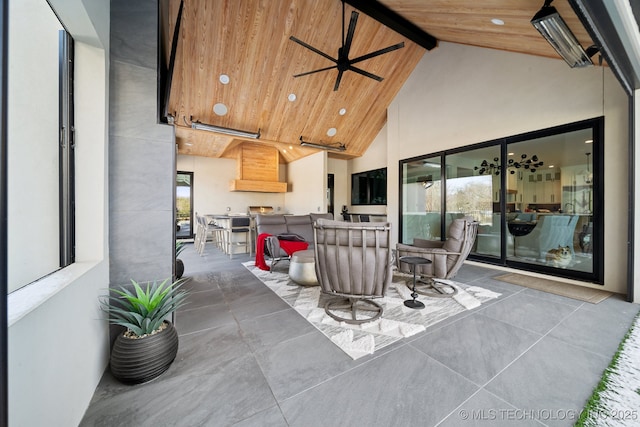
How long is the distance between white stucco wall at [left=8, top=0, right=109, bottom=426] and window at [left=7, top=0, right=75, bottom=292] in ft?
0.22

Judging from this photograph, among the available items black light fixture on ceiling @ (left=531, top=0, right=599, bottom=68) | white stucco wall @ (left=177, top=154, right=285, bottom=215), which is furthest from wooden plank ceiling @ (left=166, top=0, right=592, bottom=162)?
white stucco wall @ (left=177, top=154, right=285, bottom=215)

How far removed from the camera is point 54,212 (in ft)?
4.48

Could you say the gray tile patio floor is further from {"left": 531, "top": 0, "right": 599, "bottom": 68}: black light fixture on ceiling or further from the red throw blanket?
{"left": 531, "top": 0, "right": 599, "bottom": 68}: black light fixture on ceiling

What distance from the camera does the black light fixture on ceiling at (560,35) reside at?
244 cm

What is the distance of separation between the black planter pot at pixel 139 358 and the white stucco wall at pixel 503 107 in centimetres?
532

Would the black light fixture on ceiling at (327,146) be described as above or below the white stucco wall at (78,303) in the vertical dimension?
above

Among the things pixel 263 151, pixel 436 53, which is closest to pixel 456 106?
pixel 436 53

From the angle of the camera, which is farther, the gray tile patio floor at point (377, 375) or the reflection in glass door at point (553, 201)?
the reflection in glass door at point (553, 201)

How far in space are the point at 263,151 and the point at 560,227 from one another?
815cm

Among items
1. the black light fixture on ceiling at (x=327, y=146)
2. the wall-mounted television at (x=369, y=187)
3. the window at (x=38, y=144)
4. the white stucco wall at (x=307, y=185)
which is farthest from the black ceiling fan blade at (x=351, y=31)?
the wall-mounted television at (x=369, y=187)

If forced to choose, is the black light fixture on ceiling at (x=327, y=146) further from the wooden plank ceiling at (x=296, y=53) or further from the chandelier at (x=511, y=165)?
the chandelier at (x=511, y=165)

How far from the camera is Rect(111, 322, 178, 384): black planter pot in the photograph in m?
1.49

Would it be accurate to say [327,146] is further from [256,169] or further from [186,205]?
[186,205]

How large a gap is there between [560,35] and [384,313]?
11.9 ft
